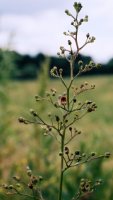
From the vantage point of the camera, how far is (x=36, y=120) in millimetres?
2256

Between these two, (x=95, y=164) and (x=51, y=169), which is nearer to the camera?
(x=51, y=169)

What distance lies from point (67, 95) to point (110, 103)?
58.1m

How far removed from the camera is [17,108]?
7.76m

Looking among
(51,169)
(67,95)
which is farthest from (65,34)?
(51,169)

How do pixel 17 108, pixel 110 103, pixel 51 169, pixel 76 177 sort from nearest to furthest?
pixel 51 169 → pixel 17 108 → pixel 76 177 → pixel 110 103

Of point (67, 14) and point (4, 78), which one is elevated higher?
point (4, 78)

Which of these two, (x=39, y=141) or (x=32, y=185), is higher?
(x=39, y=141)

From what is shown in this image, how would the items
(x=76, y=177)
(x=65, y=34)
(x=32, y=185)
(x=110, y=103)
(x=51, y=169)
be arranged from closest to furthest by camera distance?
(x=32, y=185) < (x=65, y=34) < (x=51, y=169) < (x=76, y=177) < (x=110, y=103)

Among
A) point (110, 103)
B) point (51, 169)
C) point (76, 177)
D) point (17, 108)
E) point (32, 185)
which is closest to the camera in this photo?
point (32, 185)

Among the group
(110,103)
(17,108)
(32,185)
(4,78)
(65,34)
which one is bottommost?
(32,185)

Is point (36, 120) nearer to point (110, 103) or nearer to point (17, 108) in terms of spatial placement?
point (17, 108)

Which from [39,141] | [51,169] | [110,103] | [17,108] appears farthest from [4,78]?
[110,103]

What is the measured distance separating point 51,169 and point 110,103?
52982mm

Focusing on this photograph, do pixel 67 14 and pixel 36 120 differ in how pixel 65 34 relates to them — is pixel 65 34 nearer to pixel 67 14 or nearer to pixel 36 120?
pixel 67 14
